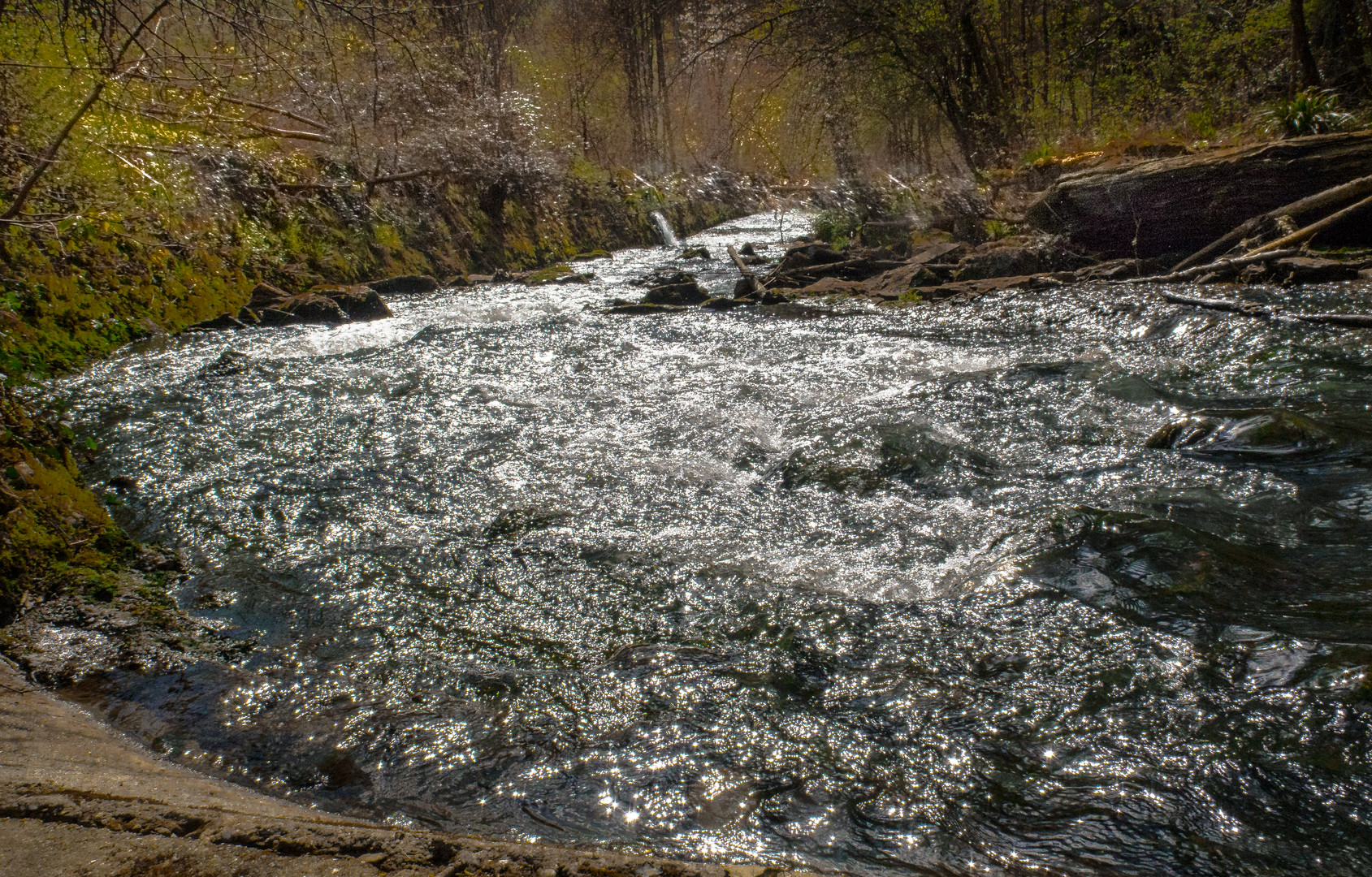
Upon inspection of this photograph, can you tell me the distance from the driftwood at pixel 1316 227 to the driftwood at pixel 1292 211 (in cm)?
19

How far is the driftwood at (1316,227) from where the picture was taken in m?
9.19

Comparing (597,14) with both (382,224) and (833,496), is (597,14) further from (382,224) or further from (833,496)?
(833,496)

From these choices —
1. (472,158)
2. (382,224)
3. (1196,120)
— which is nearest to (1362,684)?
(382,224)

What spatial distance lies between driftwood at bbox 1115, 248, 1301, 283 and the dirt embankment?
33.9 feet

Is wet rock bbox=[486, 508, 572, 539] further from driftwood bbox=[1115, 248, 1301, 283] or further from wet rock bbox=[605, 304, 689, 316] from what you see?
driftwood bbox=[1115, 248, 1301, 283]

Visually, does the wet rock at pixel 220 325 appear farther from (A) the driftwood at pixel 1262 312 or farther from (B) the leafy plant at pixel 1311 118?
(B) the leafy plant at pixel 1311 118

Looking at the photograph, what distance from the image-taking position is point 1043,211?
12383 mm

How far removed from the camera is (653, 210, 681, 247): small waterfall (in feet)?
80.1

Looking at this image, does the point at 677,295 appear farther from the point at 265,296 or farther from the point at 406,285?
the point at 265,296

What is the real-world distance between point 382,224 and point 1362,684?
50.2ft

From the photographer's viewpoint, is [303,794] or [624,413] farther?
[624,413]

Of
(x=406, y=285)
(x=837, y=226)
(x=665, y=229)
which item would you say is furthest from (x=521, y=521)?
(x=665, y=229)

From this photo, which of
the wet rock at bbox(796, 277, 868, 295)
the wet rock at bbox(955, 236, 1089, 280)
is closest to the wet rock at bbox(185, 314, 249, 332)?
the wet rock at bbox(796, 277, 868, 295)

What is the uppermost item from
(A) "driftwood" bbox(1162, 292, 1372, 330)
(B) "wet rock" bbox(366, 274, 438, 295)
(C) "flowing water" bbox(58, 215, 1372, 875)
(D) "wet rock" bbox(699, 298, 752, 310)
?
(B) "wet rock" bbox(366, 274, 438, 295)
